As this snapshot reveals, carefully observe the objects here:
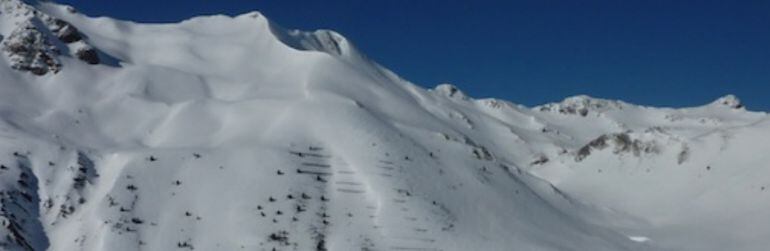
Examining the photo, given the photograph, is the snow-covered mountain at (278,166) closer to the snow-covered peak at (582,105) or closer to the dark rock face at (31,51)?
the dark rock face at (31,51)

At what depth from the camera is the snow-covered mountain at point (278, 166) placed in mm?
56250

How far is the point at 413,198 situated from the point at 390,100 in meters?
34.9

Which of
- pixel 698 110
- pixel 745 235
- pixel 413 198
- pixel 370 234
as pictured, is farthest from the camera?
pixel 698 110

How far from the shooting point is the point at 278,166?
63750 millimetres

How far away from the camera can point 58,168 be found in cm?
5916

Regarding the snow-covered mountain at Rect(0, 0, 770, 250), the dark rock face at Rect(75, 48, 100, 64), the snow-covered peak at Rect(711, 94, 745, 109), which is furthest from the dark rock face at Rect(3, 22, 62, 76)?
the snow-covered peak at Rect(711, 94, 745, 109)

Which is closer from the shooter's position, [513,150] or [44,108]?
[44,108]

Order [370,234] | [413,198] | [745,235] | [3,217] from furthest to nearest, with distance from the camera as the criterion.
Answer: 1. [745,235]
2. [413,198]
3. [370,234]
4. [3,217]

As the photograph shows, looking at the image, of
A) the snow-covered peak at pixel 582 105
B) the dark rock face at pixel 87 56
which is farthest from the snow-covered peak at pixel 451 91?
the dark rock face at pixel 87 56

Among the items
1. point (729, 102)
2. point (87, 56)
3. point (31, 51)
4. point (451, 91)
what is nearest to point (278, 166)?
point (87, 56)

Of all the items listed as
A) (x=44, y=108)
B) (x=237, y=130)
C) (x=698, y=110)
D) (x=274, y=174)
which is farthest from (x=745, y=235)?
(x=698, y=110)

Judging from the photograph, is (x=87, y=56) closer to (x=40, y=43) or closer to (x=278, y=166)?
(x=40, y=43)

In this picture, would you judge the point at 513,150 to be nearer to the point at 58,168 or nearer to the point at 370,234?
the point at 370,234

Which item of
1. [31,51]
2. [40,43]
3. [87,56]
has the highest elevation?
[87,56]
